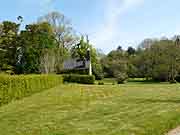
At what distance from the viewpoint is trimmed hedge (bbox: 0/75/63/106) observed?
67.5ft

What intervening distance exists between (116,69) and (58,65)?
1376 cm

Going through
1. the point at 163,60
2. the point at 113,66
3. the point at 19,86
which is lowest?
the point at 19,86

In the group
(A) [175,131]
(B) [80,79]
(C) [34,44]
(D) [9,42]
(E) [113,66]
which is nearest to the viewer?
(A) [175,131]

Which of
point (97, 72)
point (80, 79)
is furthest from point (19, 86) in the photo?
point (97, 72)

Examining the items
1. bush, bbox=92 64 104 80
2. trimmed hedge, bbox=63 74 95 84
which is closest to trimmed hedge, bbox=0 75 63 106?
trimmed hedge, bbox=63 74 95 84

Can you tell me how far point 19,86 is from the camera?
23.0 meters

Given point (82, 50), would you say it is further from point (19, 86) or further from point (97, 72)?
point (19, 86)

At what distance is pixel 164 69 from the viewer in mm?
61594

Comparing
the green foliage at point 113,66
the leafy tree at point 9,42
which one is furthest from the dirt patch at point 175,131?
the green foliage at point 113,66

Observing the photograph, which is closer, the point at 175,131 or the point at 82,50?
the point at 175,131

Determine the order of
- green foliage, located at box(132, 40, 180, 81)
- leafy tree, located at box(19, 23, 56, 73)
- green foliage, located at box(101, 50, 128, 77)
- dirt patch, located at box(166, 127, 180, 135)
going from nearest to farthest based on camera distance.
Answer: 1. dirt patch, located at box(166, 127, 180, 135)
2. leafy tree, located at box(19, 23, 56, 73)
3. green foliage, located at box(132, 40, 180, 81)
4. green foliage, located at box(101, 50, 128, 77)

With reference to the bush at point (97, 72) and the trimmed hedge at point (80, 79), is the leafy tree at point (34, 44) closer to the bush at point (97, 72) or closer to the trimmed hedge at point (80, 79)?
the bush at point (97, 72)

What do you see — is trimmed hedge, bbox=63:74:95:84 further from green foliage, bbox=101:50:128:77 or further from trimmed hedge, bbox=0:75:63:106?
green foliage, bbox=101:50:128:77

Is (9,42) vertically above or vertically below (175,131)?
above
